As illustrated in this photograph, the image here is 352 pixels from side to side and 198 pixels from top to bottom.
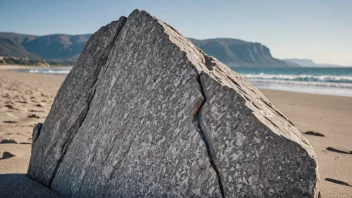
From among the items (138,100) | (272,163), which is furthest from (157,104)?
(272,163)

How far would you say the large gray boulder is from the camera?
2051mm

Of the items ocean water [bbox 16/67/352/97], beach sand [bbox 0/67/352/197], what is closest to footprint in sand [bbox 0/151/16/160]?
beach sand [bbox 0/67/352/197]

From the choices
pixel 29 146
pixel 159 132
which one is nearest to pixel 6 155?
pixel 29 146

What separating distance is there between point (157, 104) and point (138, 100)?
218 mm

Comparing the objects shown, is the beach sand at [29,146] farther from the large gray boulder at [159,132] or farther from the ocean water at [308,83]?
the ocean water at [308,83]

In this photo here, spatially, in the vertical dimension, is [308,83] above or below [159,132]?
below

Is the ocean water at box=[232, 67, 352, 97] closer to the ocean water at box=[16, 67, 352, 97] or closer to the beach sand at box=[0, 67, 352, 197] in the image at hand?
Answer: the ocean water at box=[16, 67, 352, 97]

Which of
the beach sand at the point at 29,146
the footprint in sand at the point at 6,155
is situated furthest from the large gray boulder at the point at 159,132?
the footprint in sand at the point at 6,155

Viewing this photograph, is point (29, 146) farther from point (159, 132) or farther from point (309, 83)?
point (309, 83)

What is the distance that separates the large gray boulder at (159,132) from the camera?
6.73 ft

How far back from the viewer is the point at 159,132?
2418 millimetres

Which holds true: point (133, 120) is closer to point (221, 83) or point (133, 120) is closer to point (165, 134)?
point (165, 134)

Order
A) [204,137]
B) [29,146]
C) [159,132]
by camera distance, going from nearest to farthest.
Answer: [204,137]
[159,132]
[29,146]

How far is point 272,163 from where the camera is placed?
2.01 m
